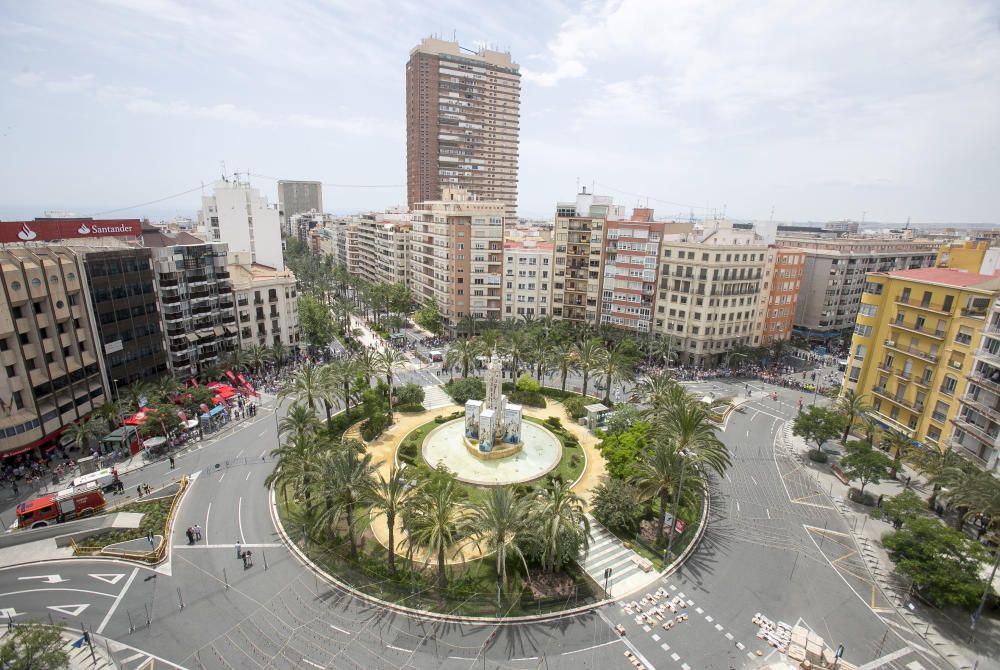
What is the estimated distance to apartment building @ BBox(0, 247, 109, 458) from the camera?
2064 inches

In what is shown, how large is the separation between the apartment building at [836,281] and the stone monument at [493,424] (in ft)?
293

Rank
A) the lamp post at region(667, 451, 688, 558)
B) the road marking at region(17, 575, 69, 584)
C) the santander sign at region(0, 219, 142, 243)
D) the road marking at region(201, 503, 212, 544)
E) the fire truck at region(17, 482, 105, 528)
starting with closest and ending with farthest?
the road marking at region(17, 575, 69, 584), the lamp post at region(667, 451, 688, 558), the road marking at region(201, 503, 212, 544), the fire truck at region(17, 482, 105, 528), the santander sign at region(0, 219, 142, 243)

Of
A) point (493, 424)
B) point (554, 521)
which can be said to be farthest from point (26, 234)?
point (554, 521)

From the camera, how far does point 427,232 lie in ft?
396

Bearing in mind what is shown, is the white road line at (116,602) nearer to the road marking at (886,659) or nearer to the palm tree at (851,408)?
the road marking at (886,659)

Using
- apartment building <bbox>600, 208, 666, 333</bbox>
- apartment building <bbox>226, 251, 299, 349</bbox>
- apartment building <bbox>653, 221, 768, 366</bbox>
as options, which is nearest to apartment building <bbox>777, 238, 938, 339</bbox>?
apartment building <bbox>653, 221, 768, 366</bbox>

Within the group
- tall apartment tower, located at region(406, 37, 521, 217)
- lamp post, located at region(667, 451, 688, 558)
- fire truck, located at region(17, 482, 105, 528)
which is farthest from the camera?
tall apartment tower, located at region(406, 37, 521, 217)

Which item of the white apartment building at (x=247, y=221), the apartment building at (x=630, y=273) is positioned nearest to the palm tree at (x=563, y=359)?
the apartment building at (x=630, y=273)

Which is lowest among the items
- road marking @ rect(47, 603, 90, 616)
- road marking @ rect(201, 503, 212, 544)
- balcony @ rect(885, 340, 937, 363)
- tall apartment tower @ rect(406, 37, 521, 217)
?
road marking @ rect(47, 603, 90, 616)

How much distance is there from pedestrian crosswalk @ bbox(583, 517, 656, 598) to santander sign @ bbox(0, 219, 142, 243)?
76.6 metres

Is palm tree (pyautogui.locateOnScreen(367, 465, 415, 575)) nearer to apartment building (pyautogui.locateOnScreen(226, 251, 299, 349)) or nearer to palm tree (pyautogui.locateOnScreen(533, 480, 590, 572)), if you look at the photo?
palm tree (pyautogui.locateOnScreen(533, 480, 590, 572))

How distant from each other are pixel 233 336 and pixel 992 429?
10170cm

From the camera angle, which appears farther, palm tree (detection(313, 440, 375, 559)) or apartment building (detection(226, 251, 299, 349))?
apartment building (detection(226, 251, 299, 349))

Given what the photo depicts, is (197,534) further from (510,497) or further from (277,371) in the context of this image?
(277,371)
